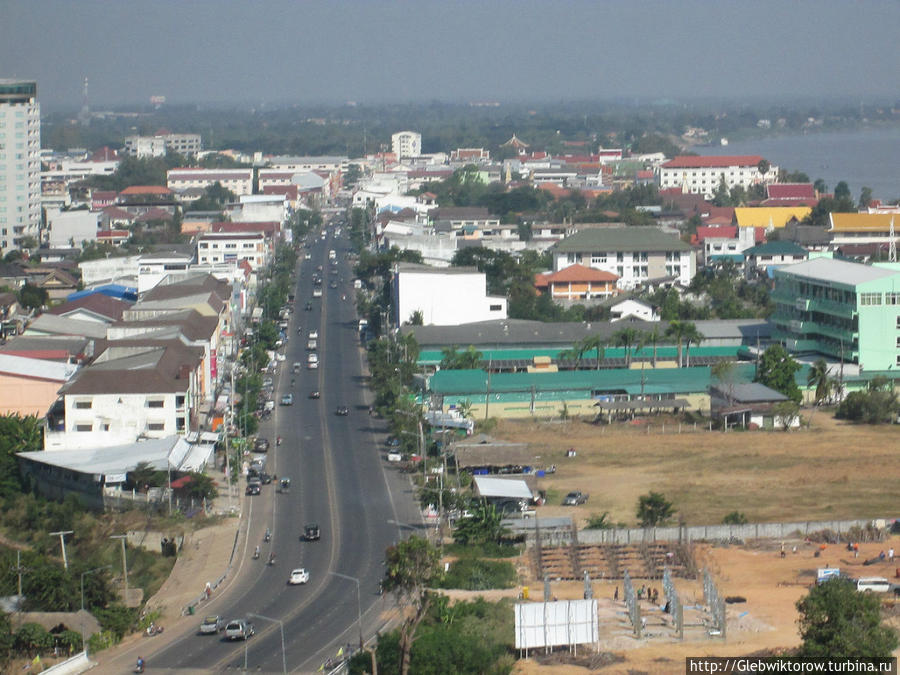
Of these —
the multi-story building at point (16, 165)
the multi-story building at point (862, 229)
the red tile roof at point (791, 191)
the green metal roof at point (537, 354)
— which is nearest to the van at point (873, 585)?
the green metal roof at point (537, 354)

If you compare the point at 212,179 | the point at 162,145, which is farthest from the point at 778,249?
the point at 162,145

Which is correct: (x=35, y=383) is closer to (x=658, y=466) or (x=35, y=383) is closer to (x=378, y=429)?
(x=378, y=429)

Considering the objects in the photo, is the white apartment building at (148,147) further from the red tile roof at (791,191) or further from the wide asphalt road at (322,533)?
the wide asphalt road at (322,533)

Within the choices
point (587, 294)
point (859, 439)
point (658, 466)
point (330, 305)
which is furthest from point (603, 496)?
point (330, 305)

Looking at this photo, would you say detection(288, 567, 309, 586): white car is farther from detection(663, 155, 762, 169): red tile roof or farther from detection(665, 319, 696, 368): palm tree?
detection(663, 155, 762, 169): red tile roof

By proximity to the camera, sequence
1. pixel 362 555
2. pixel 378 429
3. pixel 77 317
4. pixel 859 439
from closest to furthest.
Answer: pixel 362 555 < pixel 859 439 < pixel 378 429 < pixel 77 317

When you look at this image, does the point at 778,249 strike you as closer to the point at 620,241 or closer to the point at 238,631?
the point at 620,241
